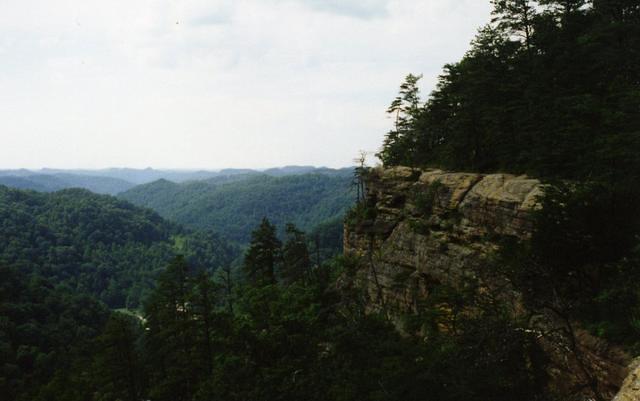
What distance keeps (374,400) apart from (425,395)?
2006 millimetres

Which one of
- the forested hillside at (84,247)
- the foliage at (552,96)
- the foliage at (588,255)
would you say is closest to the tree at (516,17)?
the foliage at (552,96)

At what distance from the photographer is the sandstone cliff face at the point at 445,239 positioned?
13812mm

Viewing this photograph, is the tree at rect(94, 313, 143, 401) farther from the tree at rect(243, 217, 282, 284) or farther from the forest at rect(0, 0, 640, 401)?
the tree at rect(243, 217, 282, 284)

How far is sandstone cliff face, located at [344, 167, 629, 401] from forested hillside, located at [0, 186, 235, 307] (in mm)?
115680

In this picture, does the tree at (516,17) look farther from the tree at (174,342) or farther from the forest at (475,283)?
the tree at (174,342)

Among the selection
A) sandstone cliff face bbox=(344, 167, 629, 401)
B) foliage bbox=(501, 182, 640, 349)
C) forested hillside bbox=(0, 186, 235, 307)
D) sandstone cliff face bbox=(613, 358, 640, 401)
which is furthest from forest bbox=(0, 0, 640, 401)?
forested hillside bbox=(0, 186, 235, 307)

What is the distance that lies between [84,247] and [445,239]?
575 ft

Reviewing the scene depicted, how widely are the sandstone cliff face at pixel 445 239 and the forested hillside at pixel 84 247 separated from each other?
4554 inches

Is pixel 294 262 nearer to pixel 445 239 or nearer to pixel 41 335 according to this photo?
pixel 445 239

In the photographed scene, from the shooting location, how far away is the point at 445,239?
23969mm

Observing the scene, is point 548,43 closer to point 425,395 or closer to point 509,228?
point 509,228

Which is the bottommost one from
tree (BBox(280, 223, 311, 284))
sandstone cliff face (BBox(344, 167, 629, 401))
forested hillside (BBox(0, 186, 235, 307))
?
forested hillside (BBox(0, 186, 235, 307))

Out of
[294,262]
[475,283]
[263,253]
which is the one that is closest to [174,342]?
[263,253]

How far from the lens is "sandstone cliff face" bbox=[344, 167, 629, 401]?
45.3 ft
